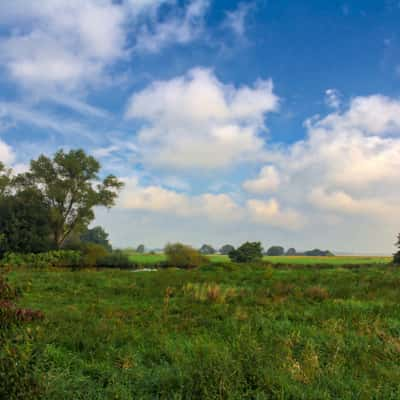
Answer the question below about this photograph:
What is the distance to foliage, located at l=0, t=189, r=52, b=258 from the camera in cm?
3794

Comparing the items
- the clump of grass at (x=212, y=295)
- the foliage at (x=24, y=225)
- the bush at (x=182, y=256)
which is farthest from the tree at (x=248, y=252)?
the clump of grass at (x=212, y=295)

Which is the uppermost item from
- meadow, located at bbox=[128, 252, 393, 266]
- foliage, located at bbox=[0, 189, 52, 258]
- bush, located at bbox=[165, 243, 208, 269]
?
foliage, located at bbox=[0, 189, 52, 258]

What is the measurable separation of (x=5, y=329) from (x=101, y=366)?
1.97 m

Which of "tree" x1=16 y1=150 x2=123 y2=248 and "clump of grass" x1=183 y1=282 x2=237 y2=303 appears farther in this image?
"tree" x1=16 y1=150 x2=123 y2=248

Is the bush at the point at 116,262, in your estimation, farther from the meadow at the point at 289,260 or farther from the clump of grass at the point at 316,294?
the clump of grass at the point at 316,294

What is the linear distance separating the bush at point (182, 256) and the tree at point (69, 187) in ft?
34.1

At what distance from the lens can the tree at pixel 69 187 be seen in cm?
4184

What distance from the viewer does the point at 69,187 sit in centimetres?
4216

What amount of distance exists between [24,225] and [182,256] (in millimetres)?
19665

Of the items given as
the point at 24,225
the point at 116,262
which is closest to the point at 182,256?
the point at 116,262

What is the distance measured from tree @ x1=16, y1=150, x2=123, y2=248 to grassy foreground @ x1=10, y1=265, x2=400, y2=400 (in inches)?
1242

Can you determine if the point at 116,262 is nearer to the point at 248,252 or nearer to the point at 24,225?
the point at 24,225

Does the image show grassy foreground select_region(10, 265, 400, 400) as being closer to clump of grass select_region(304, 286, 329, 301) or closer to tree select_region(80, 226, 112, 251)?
clump of grass select_region(304, 286, 329, 301)

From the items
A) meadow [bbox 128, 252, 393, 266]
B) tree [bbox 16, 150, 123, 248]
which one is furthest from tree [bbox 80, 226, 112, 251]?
tree [bbox 16, 150, 123, 248]
